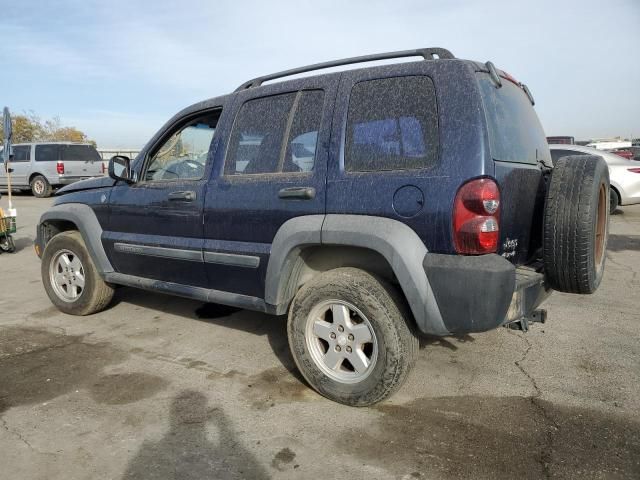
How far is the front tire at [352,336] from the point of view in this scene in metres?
2.76

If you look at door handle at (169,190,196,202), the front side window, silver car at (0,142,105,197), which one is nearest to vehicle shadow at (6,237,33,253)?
the front side window

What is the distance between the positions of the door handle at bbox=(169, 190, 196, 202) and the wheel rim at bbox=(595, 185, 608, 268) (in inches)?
109

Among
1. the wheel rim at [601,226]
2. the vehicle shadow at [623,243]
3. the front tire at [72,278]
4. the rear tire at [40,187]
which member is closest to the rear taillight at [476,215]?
the wheel rim at [601,226]

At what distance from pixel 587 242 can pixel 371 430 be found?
62.1 inches

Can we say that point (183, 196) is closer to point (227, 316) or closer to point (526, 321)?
point (227, 316)

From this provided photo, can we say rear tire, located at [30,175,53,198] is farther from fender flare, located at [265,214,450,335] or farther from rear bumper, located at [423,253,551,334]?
rear bumper, located at [423,253,551,334]

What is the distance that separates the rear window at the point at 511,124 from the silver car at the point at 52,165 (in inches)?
630

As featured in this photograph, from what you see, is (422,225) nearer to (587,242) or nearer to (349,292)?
(349,292)

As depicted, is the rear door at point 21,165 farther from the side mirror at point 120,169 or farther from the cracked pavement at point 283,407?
the side mirror at point 120,169

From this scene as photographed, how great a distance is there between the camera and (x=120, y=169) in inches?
162

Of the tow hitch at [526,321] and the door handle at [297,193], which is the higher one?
the door handle at [297,193]

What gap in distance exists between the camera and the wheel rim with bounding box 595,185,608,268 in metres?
3.24

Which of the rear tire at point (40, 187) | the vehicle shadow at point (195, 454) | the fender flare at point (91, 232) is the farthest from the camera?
the rear tire at point (40, 187)

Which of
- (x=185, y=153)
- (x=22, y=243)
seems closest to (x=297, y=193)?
(x=185, y=153)
